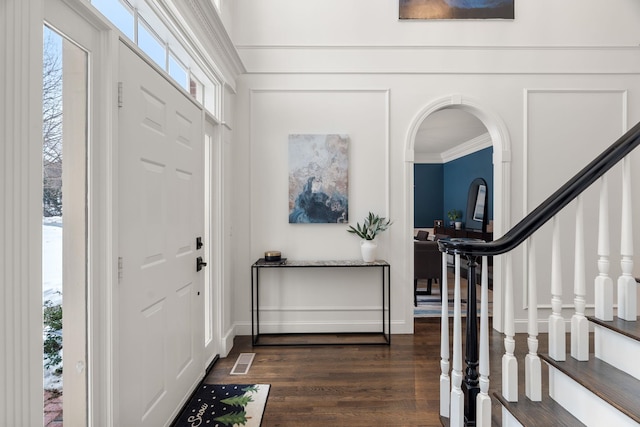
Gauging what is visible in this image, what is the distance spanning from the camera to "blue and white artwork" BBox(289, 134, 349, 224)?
134 inches

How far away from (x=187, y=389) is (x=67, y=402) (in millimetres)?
1013

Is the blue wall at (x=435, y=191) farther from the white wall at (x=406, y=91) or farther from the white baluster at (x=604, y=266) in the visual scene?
the white baluster at (x=604, y=266)

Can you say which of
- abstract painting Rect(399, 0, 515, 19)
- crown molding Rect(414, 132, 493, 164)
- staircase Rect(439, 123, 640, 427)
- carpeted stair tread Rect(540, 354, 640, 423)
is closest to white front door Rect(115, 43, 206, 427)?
staircase Rect(439, 123, 640, 427)

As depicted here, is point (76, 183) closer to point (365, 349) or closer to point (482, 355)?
point (482, 355)

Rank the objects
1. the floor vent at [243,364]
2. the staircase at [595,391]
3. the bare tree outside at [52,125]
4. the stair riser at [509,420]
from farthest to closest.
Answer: the floor vent at [243,364]
the stair riser at [509,420]
the staircase at [595,391]
the bare tree outside at [52,125]

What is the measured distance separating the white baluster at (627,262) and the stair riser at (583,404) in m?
0.44

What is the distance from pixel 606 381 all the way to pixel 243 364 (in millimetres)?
2347

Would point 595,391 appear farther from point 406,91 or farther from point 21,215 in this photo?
point 406,91

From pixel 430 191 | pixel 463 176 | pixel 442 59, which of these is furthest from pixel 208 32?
pixel 430 191

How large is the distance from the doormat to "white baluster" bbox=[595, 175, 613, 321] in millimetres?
1922

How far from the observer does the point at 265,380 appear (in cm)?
250

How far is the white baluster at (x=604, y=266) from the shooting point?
1.55 m

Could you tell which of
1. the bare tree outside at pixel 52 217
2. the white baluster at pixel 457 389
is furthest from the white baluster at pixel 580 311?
the bare tree outside at pixel 52 217

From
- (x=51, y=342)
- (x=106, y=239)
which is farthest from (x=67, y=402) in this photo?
(x=106, y=239)
